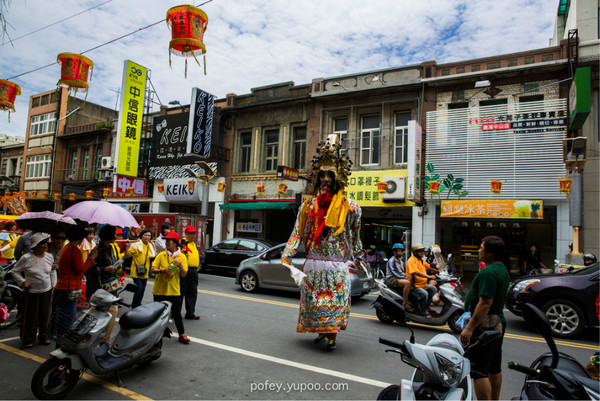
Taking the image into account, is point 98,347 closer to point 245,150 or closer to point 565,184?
point 565,184

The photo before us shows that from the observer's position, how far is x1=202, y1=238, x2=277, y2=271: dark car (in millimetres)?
14344

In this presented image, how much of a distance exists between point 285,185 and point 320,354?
570 inches

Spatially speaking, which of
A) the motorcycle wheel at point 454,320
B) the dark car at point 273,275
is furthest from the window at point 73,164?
the motorcycle wheel at point 454,320

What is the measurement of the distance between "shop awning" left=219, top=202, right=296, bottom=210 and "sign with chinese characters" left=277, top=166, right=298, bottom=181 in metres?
1.43

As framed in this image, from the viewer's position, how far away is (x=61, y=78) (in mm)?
11898

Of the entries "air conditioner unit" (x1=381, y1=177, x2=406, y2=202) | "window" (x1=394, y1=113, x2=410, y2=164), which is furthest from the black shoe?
"window" (x1=394, y1=113, x2=410, y2=164)

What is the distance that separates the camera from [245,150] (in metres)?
22.1

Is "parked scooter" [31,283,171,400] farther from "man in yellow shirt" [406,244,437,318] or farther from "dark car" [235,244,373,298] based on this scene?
"dark car" [235,244,373,298]

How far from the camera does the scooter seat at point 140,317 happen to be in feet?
14.3

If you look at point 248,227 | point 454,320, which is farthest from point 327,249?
point 248,227

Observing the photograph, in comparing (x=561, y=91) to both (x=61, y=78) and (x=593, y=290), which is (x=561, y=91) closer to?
(x=593, y=290)

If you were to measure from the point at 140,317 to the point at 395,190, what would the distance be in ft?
44.8

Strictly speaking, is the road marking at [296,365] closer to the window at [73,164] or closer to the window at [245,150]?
the window at [245,150]

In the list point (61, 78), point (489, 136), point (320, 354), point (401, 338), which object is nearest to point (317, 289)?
point (320, 354)
